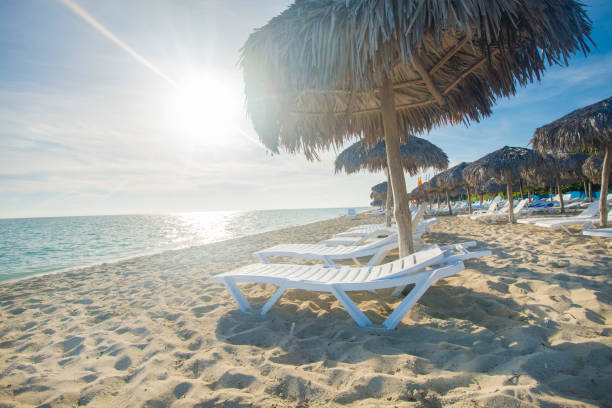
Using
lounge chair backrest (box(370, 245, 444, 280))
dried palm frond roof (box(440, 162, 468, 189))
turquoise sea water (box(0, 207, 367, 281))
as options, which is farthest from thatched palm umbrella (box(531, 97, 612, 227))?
turquoise sea water (box(0, 207, 367, 281))

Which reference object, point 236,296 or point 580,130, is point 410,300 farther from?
point 580,130

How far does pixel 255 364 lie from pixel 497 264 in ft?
11.1

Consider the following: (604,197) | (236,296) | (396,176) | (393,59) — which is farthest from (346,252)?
(604,197)

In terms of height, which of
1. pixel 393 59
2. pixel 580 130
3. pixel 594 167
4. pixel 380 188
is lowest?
pixel 594 167

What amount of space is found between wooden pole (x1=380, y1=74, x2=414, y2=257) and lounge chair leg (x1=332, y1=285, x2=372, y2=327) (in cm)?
110

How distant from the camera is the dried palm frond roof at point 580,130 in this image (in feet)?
17.5

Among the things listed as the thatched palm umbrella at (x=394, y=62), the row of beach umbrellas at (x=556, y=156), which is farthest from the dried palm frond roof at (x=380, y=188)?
the thatched palm umbrella at (x=394, y=62)

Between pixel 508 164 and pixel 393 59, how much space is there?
929 centimetres

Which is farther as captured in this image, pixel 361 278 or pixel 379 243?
pixel 379 243

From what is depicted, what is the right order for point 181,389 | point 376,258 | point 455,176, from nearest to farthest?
point 181,389 < point 376,258 < point 455,176

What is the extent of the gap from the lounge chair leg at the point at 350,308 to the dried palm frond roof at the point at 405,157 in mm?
6689

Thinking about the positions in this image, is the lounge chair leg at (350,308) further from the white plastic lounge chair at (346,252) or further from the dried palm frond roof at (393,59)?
the dried palm frond roof at (393,59)

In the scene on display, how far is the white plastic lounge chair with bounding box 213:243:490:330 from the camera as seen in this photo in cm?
192

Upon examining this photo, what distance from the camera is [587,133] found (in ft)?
18.2
